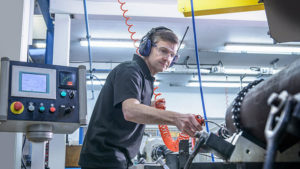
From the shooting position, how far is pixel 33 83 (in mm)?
1225

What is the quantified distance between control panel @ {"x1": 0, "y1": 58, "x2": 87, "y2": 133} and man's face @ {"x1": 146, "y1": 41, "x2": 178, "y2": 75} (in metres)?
0.34

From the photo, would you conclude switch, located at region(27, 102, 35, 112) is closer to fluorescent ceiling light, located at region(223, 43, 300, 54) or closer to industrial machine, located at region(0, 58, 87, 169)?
industrial machine, located at region(0, 58, 87, 169)

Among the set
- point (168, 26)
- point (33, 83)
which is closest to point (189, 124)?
point (33, 83)

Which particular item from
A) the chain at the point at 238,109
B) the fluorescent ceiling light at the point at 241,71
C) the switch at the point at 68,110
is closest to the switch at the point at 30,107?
the switch at the point at 68,110

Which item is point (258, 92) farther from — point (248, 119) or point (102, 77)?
point (102, 77)

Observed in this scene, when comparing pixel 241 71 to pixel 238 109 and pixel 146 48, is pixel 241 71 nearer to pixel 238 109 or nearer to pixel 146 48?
pixel 146 48

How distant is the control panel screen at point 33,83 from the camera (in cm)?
121

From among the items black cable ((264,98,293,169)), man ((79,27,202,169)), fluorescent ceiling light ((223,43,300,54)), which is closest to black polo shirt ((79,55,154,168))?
man ((79,27,202,169))

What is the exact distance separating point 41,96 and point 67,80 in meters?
0.13

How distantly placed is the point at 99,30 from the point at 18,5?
4.40 metres

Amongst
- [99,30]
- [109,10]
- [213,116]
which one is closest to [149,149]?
[109,10]

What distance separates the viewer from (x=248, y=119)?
70cm

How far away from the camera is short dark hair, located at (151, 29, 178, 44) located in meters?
1.50

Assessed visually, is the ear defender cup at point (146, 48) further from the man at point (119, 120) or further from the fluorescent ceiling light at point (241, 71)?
the fluorescent ceiling light at point (241, 71)
